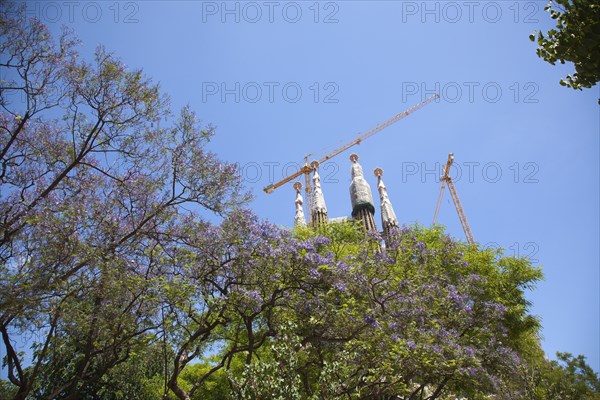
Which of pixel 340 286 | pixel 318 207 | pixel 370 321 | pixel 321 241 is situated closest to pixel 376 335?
pixel 370 321

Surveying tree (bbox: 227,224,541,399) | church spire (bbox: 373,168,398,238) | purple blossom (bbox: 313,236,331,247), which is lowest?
tree (bbox: 227,224,541,399)

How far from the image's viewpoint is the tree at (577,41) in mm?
5898

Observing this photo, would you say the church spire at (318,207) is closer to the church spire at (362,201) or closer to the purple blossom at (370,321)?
the church spire at (362,201)

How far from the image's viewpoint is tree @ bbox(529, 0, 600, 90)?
19.4 ft

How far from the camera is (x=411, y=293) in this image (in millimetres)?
12602

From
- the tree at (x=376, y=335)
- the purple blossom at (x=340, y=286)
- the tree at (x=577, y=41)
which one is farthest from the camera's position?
the purple blossom at (x=340, y=286)

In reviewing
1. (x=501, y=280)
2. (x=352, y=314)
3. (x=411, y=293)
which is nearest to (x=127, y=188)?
(x=352, y=314)

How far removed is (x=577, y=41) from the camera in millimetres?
6281

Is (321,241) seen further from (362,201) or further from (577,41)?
(362,201)

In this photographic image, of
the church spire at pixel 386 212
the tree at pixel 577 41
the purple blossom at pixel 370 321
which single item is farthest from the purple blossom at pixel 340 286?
the church spire at pixel 386 212

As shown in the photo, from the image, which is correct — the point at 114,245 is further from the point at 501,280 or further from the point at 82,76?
the point at 501,280

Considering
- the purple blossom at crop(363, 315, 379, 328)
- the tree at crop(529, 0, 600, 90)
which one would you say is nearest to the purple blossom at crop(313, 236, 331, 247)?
→ the purple blossom at crop(363, 315, 379, 328)

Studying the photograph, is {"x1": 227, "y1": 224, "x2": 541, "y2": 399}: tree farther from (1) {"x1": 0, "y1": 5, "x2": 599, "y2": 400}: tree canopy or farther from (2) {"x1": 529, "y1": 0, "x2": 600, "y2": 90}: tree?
(2) {"x1": 529, "y1": 0, "x2": 600, "y2": 90}: tree

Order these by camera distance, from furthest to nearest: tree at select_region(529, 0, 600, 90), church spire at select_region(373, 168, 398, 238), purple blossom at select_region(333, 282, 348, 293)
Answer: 1. church spire at select_region(373, 168, 398, 238)
2. purple blossom at select_region(333, 282, 348, 293)
3. tree at select_region(529, 0, 600, 90)
